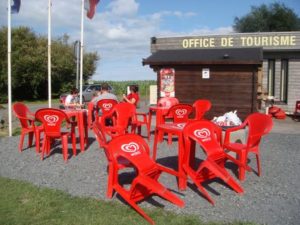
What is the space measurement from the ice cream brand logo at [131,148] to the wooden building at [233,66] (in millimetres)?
9007

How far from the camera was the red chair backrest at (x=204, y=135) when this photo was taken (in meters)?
5.73

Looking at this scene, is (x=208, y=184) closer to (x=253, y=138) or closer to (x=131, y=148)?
(x=253, y=138)

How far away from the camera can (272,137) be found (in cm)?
1093

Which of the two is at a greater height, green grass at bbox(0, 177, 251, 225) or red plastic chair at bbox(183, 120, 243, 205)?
red plastic chair at bbox(183, 120, 243, 205)

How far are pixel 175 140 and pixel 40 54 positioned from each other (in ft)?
88.0

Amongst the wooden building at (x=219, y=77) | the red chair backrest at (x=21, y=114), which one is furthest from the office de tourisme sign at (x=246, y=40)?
the red chair backrest at (x=21, y=114)

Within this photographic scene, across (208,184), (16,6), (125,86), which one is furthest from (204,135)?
(125,86)

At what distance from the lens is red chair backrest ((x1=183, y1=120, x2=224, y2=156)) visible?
18.8 feet

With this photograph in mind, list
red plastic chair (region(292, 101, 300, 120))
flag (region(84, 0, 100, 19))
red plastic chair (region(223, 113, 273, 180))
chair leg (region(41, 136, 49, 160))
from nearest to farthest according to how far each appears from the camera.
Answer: red plastic chair (region(223, 113, 273, 180))
chair leg (region(41, 136, 49, 160))
flag (region(84, 0, 100, 19))
red plastic chair (region(292, 101, 300, 120))

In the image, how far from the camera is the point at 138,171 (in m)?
5.18

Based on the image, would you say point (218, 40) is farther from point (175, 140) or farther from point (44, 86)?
point (44, 86)

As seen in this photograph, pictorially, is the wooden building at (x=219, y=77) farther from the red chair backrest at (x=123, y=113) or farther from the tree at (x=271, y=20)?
the tree at (x=271, y=20)

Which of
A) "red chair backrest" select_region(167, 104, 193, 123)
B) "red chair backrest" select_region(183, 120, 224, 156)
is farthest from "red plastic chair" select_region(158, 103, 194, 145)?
"red chair backrest" select_region(183, 120, 224, 156)

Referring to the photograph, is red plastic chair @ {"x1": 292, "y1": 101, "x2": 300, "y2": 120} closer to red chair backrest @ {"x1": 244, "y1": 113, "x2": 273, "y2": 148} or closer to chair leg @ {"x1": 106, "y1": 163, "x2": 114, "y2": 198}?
red chair backrest @ {"x1": 244, "y1": 113, "x2": 273, "y2": 148}
